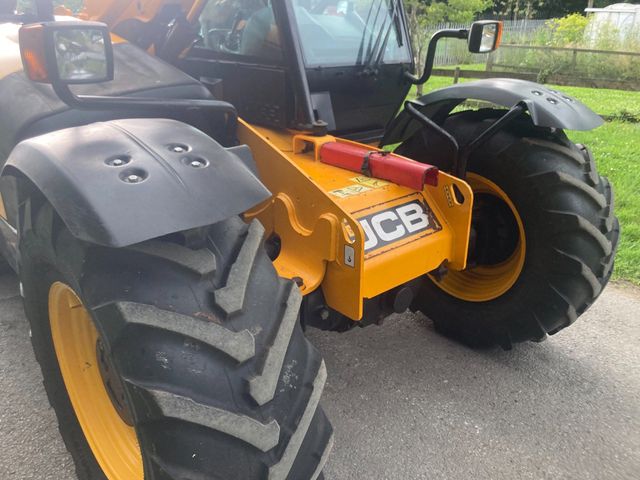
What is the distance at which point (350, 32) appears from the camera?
8.80 feet

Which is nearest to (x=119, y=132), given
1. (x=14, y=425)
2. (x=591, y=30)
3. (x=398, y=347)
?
(x=14, y=425)

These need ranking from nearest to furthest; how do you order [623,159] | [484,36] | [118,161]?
[118,161], [484,36], [623,159]

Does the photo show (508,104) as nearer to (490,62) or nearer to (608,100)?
(608,100)

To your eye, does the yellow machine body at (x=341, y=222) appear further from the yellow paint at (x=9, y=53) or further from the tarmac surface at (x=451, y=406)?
the yellow paint at (x=9, y=53)

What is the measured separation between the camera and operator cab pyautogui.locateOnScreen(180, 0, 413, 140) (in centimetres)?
242

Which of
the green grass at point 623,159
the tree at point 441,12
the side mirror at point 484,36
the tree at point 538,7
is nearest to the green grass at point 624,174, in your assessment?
the green grass at point 623,159

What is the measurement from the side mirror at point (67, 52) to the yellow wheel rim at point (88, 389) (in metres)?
0.68

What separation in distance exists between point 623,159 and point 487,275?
458 centimetres

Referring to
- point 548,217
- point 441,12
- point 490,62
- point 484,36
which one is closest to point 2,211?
point 484,36

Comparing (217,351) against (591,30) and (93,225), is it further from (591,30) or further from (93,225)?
(591,30)

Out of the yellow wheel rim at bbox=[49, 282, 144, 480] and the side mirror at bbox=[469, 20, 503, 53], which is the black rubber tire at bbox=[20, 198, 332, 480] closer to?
the yellow wheel rim at bbox=[49, 282, 144, 480]

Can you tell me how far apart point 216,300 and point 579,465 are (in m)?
1.68

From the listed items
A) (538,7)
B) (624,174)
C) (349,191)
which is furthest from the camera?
(538,7)

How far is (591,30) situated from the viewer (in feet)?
60.3
